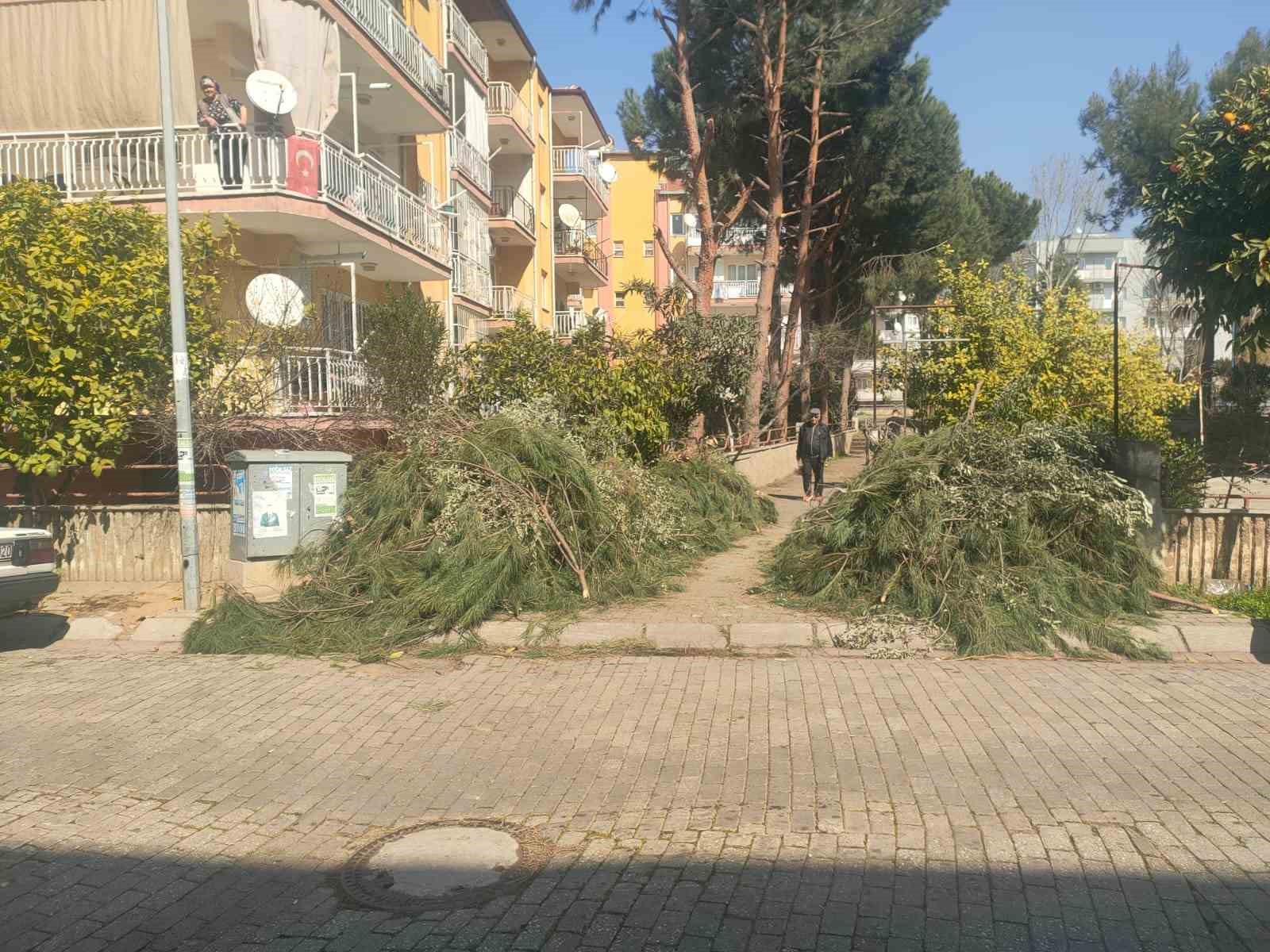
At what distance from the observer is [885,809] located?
15.9 feet

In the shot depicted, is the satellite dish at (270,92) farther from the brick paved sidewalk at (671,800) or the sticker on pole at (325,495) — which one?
the brick paved sidewalk at (671,800)

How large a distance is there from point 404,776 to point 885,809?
2.57 metres

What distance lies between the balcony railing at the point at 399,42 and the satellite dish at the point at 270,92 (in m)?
2.57

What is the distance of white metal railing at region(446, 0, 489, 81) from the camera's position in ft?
75.4

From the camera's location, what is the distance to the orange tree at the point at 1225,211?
8273mm

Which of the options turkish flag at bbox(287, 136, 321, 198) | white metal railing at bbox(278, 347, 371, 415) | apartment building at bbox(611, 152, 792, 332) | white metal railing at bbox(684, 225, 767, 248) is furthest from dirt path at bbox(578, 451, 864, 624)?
apartment building at bbox(611, 152, 792, 332)

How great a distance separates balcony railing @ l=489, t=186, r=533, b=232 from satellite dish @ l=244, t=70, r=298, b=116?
557 inches

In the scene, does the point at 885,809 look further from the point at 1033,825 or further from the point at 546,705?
the point at 546,705

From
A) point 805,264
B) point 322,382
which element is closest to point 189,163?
point 322,382

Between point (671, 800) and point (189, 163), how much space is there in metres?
13.1

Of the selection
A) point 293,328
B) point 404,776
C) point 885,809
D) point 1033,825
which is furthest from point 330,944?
point 293,328

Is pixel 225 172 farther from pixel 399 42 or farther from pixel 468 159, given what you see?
pixel 468 159

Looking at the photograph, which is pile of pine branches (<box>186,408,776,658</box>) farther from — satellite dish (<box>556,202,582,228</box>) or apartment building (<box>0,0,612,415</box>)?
satellite dish (<box>556,202,582,228</box>)

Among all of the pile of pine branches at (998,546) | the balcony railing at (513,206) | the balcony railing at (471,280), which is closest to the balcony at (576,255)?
the balcony railing at (513,206)
